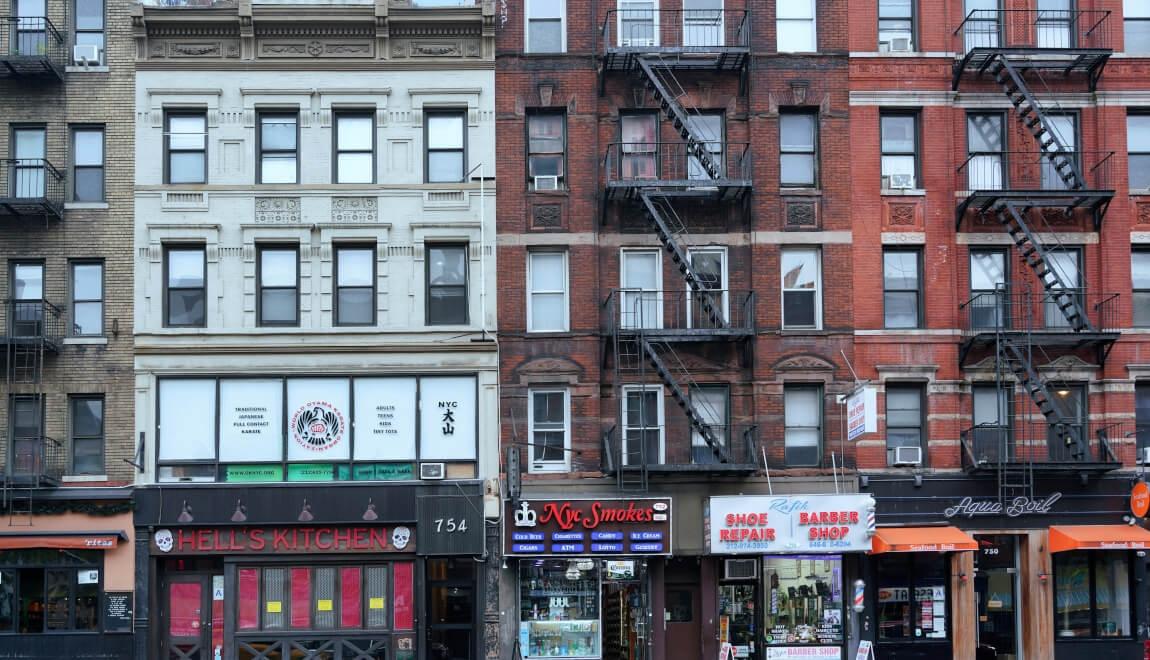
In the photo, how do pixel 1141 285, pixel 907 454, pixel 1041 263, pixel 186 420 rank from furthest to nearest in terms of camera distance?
pixel 1141 285, pixel 1041 263, pixel 186 420, pixel 907 454

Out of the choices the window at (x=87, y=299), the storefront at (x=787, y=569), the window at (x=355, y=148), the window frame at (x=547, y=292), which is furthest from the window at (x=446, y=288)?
the window at (x=87, y=299)

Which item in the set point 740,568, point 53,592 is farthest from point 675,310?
point 53,592

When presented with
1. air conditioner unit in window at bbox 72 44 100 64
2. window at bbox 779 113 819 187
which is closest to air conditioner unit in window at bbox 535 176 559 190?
window at bbox 779 113 819 187

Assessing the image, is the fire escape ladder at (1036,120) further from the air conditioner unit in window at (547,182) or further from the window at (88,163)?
the window at (88,163)

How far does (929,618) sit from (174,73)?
64.4 ft

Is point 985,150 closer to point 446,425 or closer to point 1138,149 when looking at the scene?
point 1138,149

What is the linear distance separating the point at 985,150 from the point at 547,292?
32.7 ft

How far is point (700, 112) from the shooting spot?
102 feet

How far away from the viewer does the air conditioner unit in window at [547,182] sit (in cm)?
3080

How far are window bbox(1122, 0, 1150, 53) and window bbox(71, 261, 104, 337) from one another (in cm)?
2271

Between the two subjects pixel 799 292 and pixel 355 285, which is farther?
pixel 799 292

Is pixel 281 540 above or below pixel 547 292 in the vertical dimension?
below

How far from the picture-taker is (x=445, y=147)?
1217 inches

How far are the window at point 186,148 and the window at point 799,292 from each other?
1260 cm
